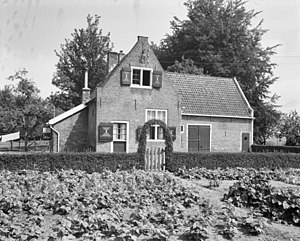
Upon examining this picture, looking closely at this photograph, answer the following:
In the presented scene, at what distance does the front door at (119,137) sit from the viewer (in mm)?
20172

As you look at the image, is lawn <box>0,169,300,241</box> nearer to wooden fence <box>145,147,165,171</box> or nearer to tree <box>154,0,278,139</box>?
wooden fence <box>145,147,165,171</box>

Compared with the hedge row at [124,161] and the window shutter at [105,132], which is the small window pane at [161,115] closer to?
the window shutter at [105,132]

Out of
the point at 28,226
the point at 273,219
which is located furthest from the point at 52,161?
the point at 273,219

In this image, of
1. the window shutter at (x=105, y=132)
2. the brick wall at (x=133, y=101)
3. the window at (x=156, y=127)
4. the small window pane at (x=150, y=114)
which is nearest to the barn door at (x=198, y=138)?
the brick wall at (x=133, y=101)

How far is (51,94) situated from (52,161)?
27237 millimetres

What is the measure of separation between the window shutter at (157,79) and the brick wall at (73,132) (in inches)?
204

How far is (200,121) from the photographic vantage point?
2353 centimetres

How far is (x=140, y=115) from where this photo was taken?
2086 cm

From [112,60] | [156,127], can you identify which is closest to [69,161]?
[156,127]

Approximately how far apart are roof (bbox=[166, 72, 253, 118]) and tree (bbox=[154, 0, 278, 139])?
10.6 meters

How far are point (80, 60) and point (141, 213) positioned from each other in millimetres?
34832

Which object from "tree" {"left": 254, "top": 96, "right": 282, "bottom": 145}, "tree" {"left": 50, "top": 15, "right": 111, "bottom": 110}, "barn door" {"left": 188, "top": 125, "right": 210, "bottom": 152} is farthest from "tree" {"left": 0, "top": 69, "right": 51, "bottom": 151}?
"tree" {"left": 254, "top": 96, "right": 282, "bottom": 145}

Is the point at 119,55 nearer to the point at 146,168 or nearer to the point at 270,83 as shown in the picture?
the point at 146,168

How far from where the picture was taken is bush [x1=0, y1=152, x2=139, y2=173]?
11820 mm
